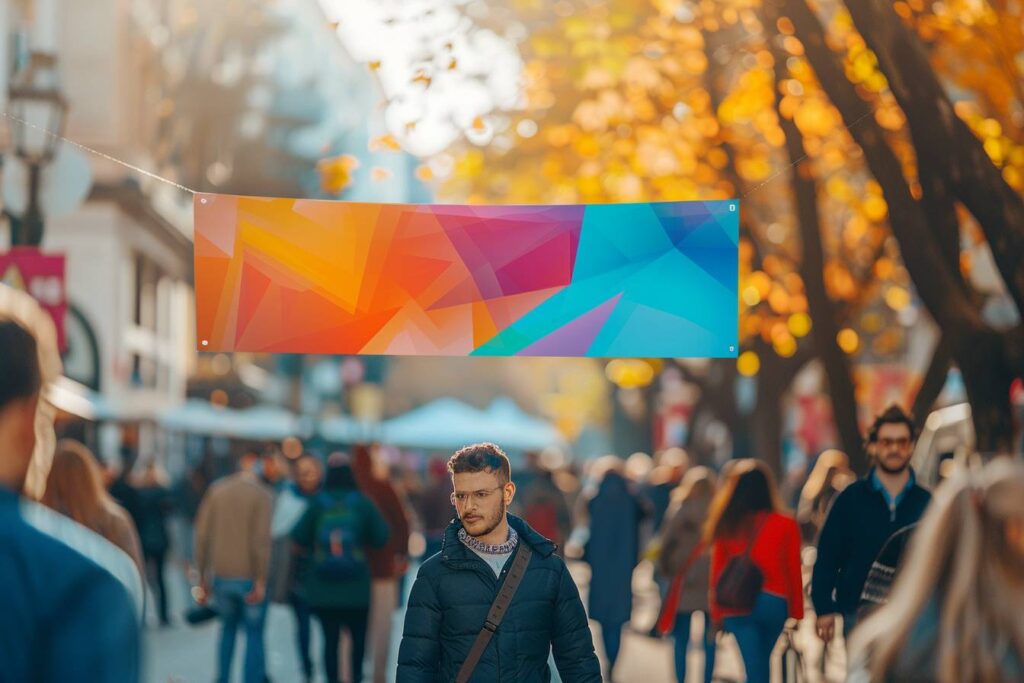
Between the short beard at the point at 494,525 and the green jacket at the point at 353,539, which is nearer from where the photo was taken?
the short beard at the point at 494,525

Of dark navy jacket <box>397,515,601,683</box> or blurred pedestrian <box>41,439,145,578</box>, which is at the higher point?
blurred pedestrian <box>41,439,145,578</box>

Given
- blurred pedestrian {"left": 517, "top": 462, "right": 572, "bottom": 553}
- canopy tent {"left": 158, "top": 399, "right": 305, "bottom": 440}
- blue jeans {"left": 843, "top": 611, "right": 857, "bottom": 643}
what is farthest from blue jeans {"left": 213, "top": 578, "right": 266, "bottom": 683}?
canopy tent {"left": 158, "top": 399, "right": 305, "bottom": 440}

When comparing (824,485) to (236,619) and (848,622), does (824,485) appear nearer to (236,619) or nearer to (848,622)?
(236,619)

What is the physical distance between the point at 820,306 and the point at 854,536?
719cm

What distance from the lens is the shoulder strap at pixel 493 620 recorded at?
19.0 ft

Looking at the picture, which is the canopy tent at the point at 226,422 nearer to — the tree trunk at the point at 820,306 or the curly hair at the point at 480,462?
the tree trunk at the point at 820,306

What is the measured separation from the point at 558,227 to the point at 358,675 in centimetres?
571

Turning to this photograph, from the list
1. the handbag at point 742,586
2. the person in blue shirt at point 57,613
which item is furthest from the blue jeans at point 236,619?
the person in blue shirt at point 57,613

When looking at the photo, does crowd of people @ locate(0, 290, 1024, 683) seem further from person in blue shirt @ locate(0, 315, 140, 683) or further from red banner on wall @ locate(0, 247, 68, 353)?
red banner on wall @ locate(0, 247, 68, 353)

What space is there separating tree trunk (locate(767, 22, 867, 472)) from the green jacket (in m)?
5.13

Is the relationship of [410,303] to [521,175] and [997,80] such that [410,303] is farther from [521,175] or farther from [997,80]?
[521,175]

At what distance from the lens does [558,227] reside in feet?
24.8

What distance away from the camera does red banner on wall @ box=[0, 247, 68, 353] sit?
12.5 m

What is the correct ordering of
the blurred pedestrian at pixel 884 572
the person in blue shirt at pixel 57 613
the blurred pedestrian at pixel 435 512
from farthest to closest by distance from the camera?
1. the blurred pedestrian at pixel 435 512
2. the blurred pedestrian at pixel 884 572
3. the person in blue shirt at pixel 57 613
